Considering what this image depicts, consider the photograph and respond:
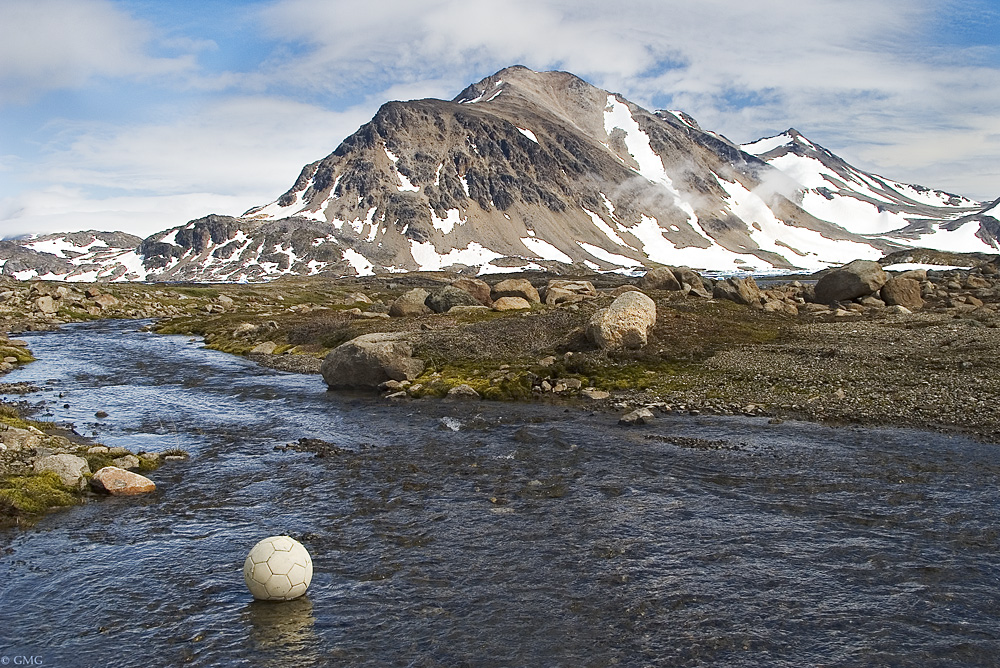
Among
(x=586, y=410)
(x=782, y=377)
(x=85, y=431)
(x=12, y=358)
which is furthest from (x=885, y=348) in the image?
(x=12, y=358)

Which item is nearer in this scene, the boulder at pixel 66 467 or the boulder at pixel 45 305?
the boulder at pixel 66 467

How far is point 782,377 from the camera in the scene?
3491 cm

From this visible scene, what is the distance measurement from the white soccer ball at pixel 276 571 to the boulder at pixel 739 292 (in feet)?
191

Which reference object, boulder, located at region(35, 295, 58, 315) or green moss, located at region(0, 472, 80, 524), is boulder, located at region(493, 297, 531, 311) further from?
boulder, located at region(35, 295, 58, 315)

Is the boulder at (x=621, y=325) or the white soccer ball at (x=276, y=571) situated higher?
the boulder at (x=621, y=325)

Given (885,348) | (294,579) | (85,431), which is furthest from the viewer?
(885,348)

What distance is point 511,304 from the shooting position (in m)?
64.6

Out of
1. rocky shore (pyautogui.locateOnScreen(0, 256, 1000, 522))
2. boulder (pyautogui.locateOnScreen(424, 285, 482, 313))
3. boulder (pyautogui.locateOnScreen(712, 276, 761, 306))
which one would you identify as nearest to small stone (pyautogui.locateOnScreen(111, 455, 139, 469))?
rocky shore (pyautogui.locateOnScreen(0, 256, 1000, 522))

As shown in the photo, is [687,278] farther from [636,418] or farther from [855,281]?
[636,418]

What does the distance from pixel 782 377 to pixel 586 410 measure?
1070 cm

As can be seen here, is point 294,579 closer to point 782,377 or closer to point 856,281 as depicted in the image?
point 782,377

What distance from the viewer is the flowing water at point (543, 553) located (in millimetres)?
13258

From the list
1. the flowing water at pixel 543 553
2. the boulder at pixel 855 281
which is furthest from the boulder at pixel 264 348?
the boulder at pixel 855 281

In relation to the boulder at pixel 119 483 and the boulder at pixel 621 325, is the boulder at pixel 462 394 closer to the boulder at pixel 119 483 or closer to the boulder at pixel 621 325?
the boulder at pixel 621 325
